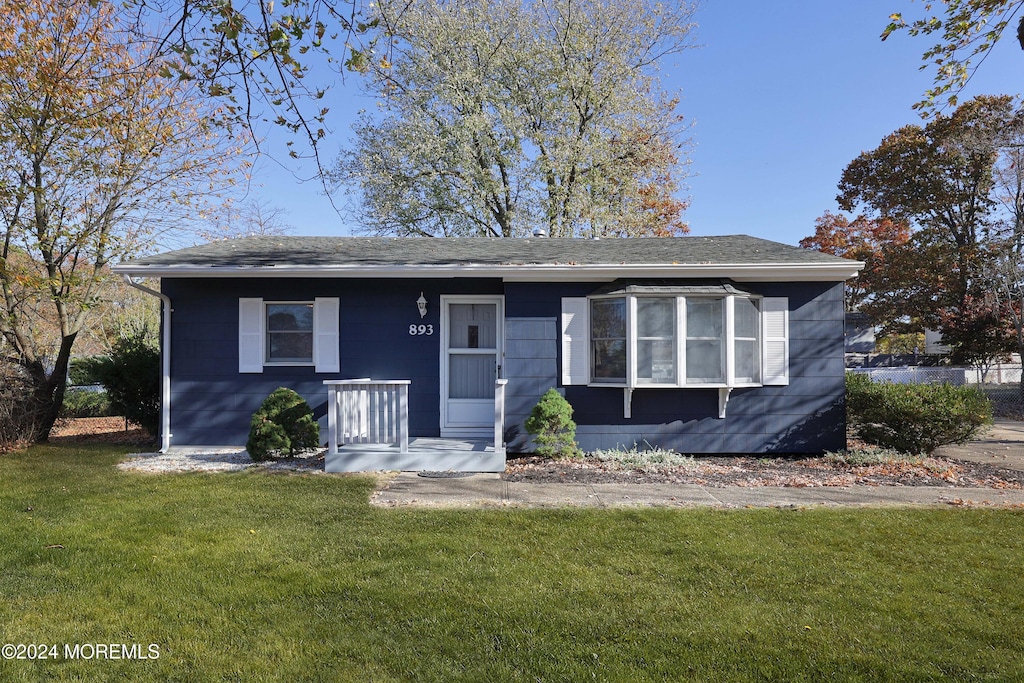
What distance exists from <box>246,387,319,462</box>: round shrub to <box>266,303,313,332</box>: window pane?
4.40 feet

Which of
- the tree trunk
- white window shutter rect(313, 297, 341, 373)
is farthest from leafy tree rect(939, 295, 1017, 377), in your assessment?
the tree trunk

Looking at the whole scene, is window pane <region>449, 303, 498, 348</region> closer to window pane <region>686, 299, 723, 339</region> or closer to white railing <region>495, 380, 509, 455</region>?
white railing <region>495, 380, 509, 455</region>

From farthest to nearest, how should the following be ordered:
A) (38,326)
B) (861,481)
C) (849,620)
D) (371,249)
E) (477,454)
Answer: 1. (38,326)
2. (371,249)
3. (477,454)
4. (861,481)
5. (849,620)

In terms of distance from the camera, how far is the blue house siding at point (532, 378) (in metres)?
8.25

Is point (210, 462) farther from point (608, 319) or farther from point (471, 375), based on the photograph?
point (608, 319)

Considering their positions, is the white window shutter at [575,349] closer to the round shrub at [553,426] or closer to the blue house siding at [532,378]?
the blue house siding at [532,378]

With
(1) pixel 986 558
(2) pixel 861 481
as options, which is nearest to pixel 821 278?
(2) pixel 861 481

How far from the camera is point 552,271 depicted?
26.4 feet

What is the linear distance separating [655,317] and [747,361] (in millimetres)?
1474

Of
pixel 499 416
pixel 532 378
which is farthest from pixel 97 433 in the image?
pixel 532 378

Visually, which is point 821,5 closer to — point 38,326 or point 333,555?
point 333,555

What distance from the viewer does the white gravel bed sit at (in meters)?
7.36

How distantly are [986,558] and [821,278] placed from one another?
492 cm

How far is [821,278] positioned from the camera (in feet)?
27.0
